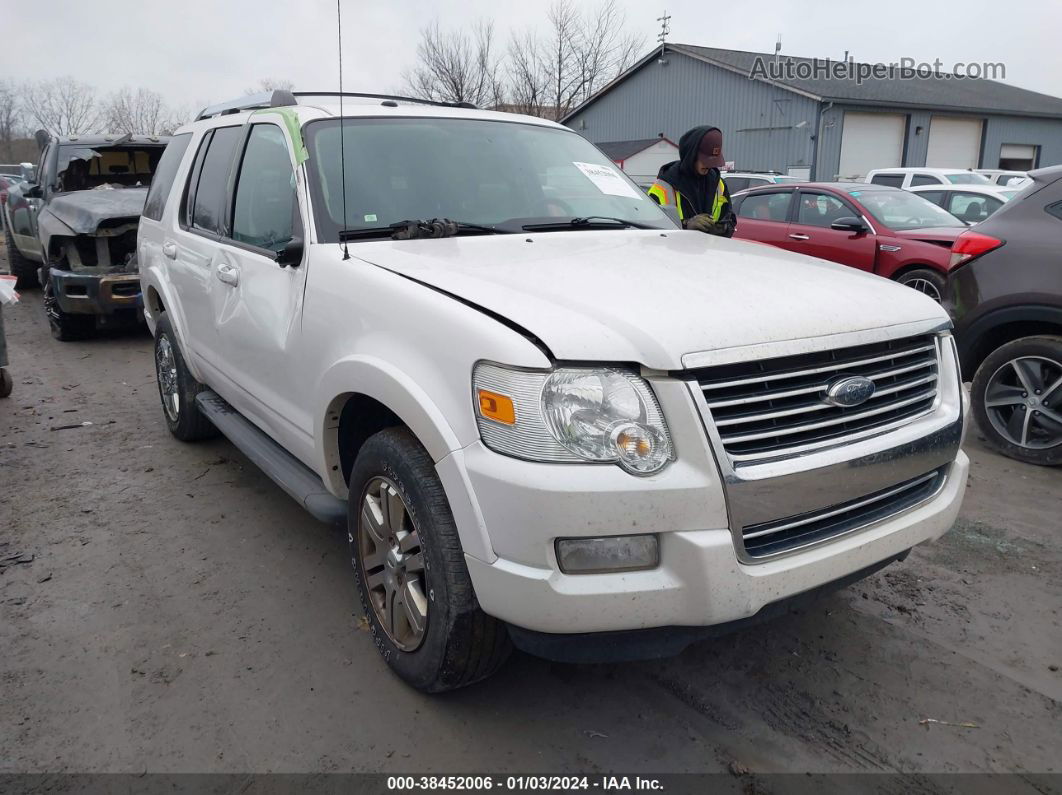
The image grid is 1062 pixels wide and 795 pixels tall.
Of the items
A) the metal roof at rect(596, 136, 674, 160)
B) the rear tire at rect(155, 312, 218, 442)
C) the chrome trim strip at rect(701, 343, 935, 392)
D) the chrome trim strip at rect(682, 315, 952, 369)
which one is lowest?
the rear tire at rect(155, 312, 218, 442)

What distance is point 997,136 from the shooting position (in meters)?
33.8

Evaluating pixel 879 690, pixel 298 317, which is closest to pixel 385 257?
pixel 298 317

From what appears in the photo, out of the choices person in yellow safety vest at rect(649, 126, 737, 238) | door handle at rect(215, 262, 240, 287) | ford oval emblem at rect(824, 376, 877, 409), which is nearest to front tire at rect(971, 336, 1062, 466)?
person in yellow safety vest at rect(649, 126, 737, 238)

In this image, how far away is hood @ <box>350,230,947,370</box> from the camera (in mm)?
2115

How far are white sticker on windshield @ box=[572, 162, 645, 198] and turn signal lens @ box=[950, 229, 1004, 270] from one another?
237 cm

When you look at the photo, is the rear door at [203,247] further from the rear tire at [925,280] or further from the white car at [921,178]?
the white car at [921,178]

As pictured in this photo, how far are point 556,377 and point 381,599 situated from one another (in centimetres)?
122

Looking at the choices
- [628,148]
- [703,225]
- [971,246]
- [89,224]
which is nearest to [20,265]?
[89,224]

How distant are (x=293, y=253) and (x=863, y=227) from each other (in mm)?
7495

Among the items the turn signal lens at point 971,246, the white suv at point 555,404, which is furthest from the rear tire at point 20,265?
the turn signal lens at point 971,246

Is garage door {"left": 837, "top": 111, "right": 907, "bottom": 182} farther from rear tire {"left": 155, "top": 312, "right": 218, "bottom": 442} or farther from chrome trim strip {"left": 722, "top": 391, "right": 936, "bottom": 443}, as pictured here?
chrome trim strip {"left": 722, "top": 391, "right": 936, "bottom": 443}

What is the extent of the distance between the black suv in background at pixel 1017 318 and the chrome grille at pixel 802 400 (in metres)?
2.75

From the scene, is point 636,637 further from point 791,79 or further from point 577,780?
point 791,79

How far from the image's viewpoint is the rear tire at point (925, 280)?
836cm
